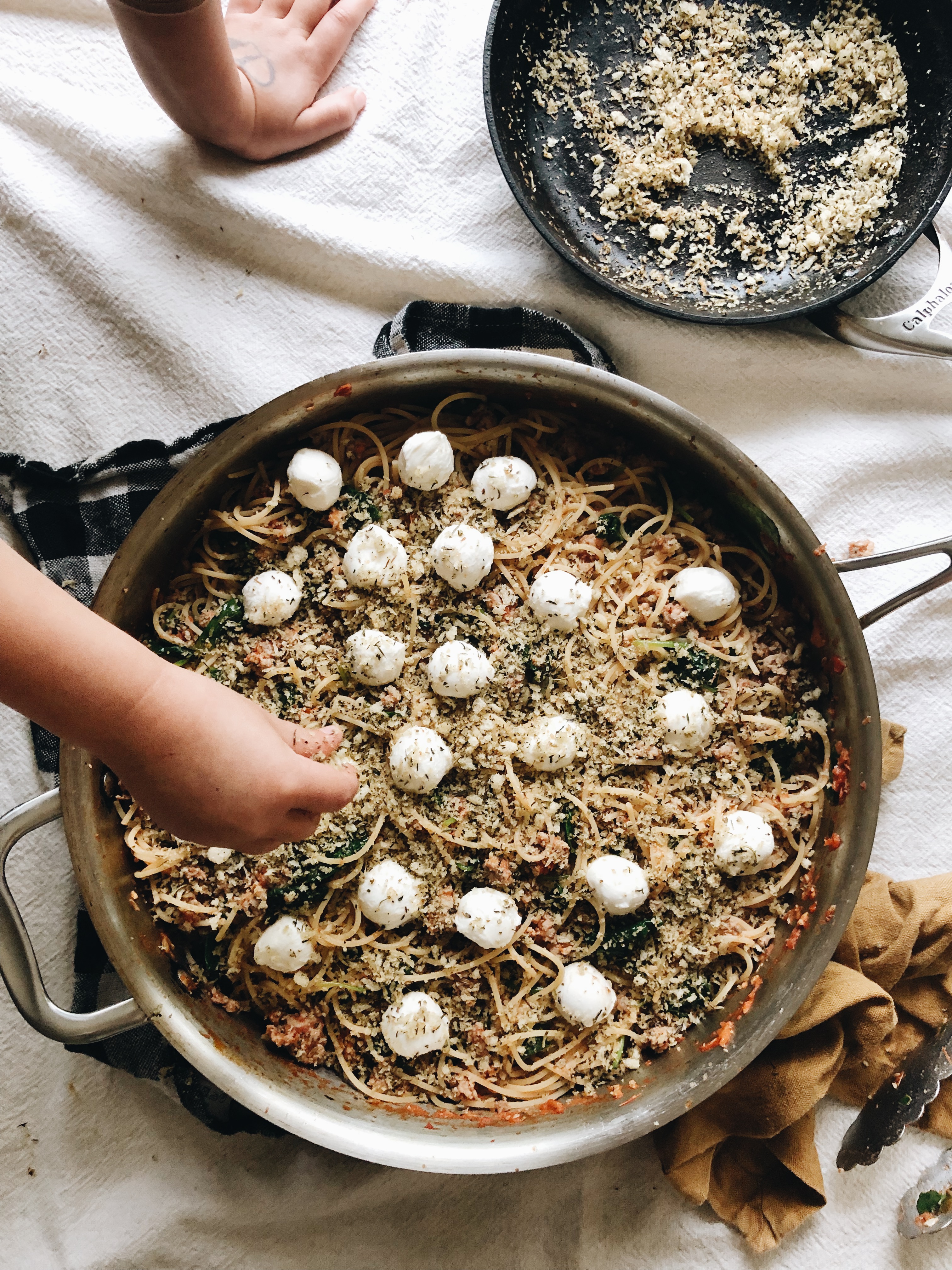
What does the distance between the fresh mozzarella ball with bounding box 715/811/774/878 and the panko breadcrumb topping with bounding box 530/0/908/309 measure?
3.13 feet

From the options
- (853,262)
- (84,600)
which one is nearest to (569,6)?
(853,262)

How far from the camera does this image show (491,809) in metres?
1.69

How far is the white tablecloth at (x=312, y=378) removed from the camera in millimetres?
1902

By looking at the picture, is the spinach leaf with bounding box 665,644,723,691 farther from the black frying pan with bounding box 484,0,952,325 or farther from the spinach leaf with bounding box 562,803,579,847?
the black frying pan with bounding box 484,0,952,325

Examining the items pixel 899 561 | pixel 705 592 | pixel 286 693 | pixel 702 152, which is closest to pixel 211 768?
pixel 286 693

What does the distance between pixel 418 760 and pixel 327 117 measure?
1259 mm

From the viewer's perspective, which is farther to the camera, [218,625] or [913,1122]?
[913,1122]

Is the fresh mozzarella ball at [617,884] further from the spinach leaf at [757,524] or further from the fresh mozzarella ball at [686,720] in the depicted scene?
the spinach leaf at [757,524]

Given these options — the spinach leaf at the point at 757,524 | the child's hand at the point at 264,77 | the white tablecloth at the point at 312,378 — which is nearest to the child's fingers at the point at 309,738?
the white tablecloth at the point at 312,378

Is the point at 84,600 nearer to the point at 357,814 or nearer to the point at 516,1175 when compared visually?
the point at 357,814

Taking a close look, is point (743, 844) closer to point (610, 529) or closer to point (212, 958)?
point (610, 529)

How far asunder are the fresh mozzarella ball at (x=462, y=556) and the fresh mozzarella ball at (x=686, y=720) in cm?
39

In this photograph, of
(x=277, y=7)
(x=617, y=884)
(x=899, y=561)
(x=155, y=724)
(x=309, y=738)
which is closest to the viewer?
(x=155, y=724)

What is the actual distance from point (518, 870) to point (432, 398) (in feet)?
2.75
